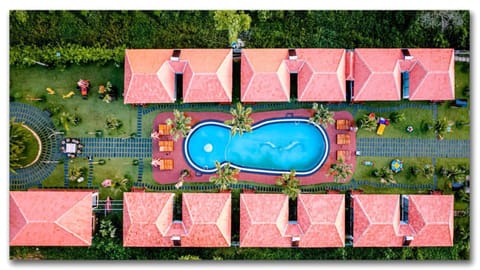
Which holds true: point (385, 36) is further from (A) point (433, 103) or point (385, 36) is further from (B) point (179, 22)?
(B) point (179, 22)

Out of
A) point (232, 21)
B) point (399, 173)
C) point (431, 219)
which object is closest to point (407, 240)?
point (431, 219)

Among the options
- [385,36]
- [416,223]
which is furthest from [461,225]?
[385,36]

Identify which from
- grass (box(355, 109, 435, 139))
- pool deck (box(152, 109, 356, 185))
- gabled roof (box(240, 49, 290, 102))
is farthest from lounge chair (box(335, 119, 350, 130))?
gabled roof (box(240, 49, 290, 102))

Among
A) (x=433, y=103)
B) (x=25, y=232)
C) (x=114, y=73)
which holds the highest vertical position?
(x=114, y=73)

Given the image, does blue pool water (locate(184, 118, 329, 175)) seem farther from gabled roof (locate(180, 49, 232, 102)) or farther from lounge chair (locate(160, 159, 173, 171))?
gabled roof (locate(180, 49, 232, 102))

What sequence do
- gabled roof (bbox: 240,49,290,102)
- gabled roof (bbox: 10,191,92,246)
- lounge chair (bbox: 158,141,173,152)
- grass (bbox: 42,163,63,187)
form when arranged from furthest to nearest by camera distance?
grass (bbox: 42,163,63,187) → lounge chair (bbox: 158,141,173,152) → gabled roof (bbox: 240,49,290,102) → gabled roof (bbox: 10,191,92,246)

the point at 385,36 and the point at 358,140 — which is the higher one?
the point at 385,36
